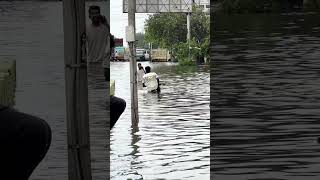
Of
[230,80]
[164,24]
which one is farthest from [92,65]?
[164,24]

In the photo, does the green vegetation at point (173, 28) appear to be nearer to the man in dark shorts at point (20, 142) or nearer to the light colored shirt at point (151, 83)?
the light colored shirt at point (151, 83)

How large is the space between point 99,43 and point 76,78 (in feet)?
3.83

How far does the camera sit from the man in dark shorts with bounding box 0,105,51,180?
12.4ft

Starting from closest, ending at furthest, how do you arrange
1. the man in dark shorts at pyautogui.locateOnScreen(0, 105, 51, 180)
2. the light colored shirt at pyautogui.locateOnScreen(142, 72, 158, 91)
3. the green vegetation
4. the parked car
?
the man in dark shorts at pyautogui.locateOnScreen(0, 105, 51, 180), the light colored shirt at pyautogui.locateOnScreen(142, 72, 158, 91), the parked car, the green vegetation

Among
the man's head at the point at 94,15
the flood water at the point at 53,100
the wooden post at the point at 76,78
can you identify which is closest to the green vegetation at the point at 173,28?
the flood water at the point at 53,100

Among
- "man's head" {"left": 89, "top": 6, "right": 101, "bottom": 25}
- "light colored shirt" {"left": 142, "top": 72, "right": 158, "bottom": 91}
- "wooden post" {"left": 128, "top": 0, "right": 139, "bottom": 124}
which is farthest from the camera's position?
"light colored shirt" {"left": 142, "top": 72, "right": 158, "bottom": 91}

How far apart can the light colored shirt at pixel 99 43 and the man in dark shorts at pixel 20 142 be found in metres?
1.43

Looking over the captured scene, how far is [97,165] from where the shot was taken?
6.42 metres

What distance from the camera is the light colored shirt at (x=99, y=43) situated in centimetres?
533

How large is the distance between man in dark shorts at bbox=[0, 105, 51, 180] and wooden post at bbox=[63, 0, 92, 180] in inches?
24.0

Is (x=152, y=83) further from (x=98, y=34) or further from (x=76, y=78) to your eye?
(x=76, y=78)

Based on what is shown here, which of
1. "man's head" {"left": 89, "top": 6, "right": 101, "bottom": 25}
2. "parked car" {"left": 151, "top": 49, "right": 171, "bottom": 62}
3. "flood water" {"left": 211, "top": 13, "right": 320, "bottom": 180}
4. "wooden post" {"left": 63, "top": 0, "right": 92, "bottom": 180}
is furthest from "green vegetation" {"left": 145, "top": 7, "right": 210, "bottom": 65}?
"wooden post" {"left": 63, "top": 0, "right": 92, "bottom": 180}

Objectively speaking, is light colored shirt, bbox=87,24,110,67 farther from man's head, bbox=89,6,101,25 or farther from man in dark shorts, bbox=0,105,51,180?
man in dark shorts, bbox=0,105,51,180

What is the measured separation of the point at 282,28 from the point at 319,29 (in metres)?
8.92
